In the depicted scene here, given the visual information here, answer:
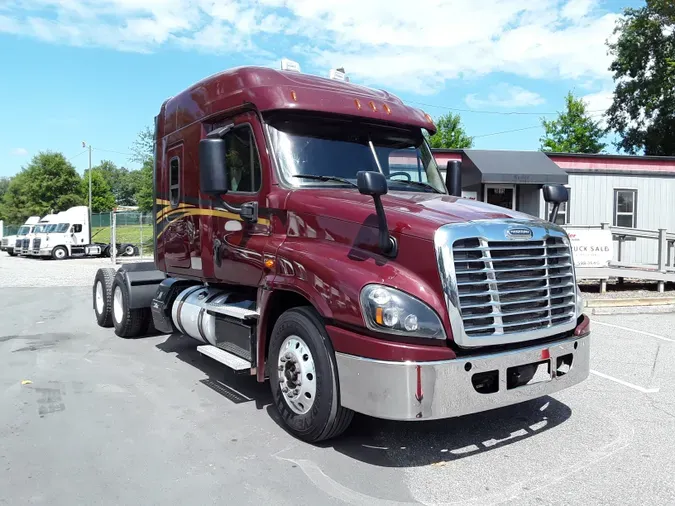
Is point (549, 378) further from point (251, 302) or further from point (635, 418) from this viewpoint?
point (251, 302)

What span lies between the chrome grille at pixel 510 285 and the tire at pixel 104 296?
22.0ft

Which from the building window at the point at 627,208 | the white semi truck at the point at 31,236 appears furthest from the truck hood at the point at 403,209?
the white semi truck at the point at 31,236

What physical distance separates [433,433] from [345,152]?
97.0 inches

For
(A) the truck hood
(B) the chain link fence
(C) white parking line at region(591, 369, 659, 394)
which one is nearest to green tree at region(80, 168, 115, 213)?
(B) the chain link fence

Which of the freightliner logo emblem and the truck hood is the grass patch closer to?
the truck hood

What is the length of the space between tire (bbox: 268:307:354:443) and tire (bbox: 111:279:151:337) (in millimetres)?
4240

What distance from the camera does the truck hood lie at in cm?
397

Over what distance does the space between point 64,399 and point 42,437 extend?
3.41ft

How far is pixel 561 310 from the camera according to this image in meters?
4.36

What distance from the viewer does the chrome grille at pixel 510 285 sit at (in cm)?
379

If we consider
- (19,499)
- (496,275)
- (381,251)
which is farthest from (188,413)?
(496,275)

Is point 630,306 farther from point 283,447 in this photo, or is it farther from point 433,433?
point 283,447

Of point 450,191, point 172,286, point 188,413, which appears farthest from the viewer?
point 172,286

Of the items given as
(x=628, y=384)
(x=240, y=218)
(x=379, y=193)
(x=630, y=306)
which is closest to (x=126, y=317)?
(x=240, y=218)
